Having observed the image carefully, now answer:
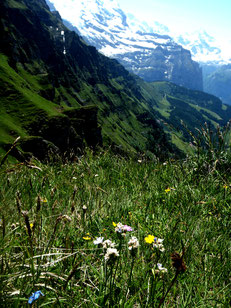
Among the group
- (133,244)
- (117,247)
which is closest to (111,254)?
(133,244)

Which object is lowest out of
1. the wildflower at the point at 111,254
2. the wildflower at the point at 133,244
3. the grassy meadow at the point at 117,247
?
the grassy meadow at the point at 117,247

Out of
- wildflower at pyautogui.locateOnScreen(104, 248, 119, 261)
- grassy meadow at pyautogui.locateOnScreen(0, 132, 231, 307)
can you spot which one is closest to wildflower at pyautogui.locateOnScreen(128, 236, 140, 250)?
grassy meadow at pyautogui.locateOnScreen(0, 132, 231, 307)

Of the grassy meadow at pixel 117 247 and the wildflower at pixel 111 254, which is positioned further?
the grassy meadow at pixel 117 247

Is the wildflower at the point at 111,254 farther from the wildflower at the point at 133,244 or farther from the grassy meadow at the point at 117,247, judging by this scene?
the wildflower at the point at 133,244

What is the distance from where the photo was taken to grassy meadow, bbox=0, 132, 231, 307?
185 centimetres

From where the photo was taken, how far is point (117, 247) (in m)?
2.79

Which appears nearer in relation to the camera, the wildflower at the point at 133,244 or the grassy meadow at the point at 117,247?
the wildflower at the point at 133,244

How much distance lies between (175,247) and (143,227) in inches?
25.6

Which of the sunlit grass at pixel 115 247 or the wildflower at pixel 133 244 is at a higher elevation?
the wildflower at pixel 133 244

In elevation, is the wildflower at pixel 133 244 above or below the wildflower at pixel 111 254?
above

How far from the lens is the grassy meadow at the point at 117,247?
1.85 m

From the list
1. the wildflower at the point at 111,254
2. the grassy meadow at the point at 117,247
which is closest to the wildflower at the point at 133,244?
the grassy meadow at the point at 117,247

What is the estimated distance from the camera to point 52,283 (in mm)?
2064

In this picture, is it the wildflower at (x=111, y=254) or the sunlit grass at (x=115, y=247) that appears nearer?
the wildflower at (x=111, y=254)
